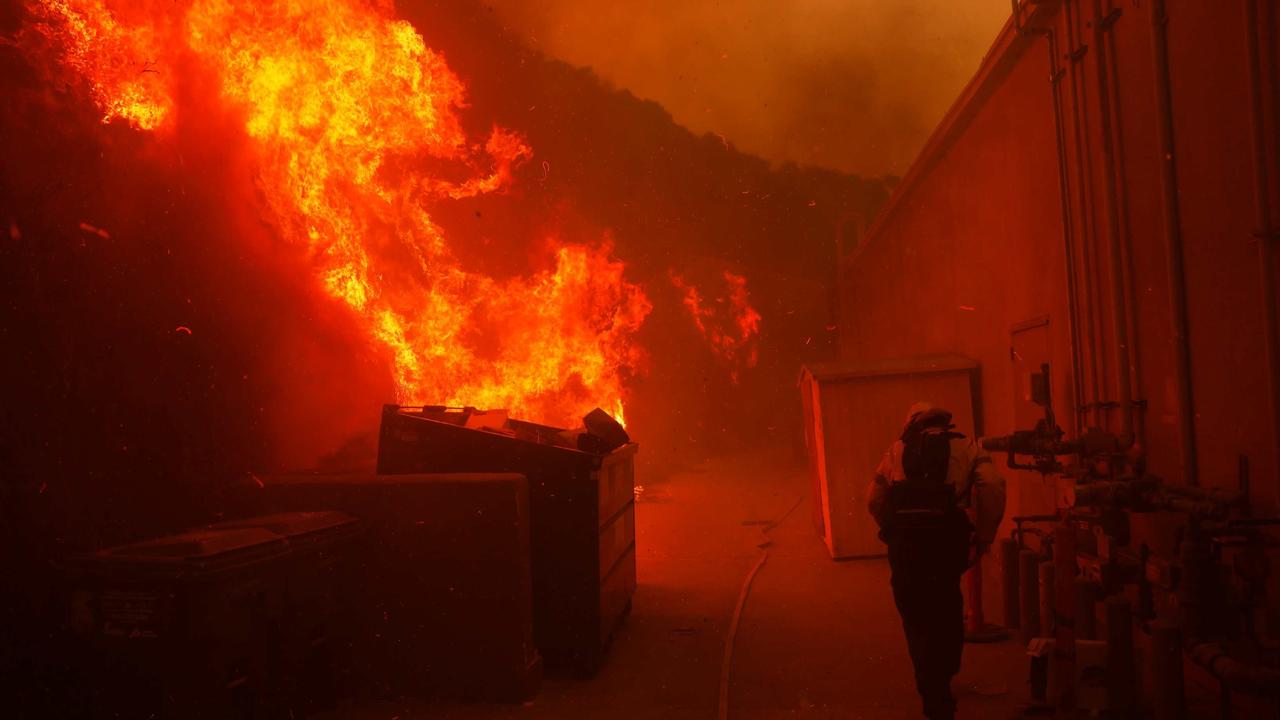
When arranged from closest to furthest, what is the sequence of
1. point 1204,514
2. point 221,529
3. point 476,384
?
point 1204,514
point 221,529
point 476,384

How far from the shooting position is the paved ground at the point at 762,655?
17.9 ft

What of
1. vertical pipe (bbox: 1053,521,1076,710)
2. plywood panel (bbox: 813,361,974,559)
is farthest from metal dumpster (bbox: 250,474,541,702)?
plywood panel (bbox: 813,361,974,559)

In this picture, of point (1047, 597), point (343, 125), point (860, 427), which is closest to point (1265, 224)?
point (1047, 597)

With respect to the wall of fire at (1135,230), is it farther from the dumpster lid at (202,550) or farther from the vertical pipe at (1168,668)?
the dumpster lid at (202,550)

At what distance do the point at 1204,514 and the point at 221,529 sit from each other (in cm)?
548

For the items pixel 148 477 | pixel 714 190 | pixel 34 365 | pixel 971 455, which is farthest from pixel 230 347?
pixel 714 190

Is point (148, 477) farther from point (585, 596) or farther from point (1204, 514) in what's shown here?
point (1204, 514)

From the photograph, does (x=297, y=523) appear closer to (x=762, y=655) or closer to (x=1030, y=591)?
(x=762, y=655)

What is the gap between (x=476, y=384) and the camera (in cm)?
1125

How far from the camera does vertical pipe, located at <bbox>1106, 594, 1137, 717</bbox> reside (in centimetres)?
451

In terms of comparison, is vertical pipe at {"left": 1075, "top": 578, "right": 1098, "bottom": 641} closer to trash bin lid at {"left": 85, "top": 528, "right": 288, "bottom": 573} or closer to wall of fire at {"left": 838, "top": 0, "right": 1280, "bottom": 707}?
wall of fire at {"left": 838, "top": 0, "right": 1280, "bottom": 707}

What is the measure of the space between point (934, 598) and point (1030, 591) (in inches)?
79.4

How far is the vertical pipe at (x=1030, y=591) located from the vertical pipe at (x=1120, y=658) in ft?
5.59

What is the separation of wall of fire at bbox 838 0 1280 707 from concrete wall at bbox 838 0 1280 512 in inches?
0.6
